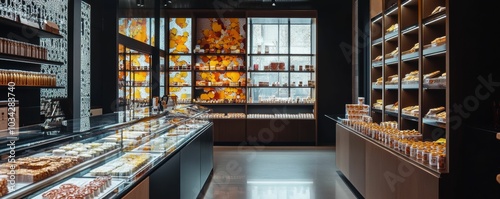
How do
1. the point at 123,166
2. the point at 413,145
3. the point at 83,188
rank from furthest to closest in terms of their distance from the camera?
the point at 413,145 → the point at 123,166 → the point at 83,188

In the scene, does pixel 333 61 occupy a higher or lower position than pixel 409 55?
higher

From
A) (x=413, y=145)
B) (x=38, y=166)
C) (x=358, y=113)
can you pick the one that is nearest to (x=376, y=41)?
(x=358, y=113)

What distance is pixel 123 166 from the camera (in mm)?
3031

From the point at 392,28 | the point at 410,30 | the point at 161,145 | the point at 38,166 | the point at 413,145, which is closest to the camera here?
the point at 38,166

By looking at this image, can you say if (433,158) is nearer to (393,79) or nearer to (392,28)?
(393,79)

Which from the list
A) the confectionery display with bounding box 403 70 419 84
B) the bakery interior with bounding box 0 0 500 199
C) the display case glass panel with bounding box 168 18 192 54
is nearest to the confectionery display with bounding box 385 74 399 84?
the bakery interior with bounding box 0 0 500 199

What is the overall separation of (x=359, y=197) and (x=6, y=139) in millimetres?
4259

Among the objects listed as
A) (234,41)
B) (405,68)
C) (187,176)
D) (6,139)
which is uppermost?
(234,41)

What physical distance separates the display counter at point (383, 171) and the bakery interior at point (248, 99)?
0.8 inches

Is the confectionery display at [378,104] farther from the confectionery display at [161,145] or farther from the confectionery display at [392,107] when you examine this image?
the confectionery display at [161,145]

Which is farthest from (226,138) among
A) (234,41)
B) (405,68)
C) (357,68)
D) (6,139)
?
(6,139)

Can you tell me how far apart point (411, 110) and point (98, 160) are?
3676 mm

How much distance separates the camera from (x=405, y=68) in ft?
17.9
